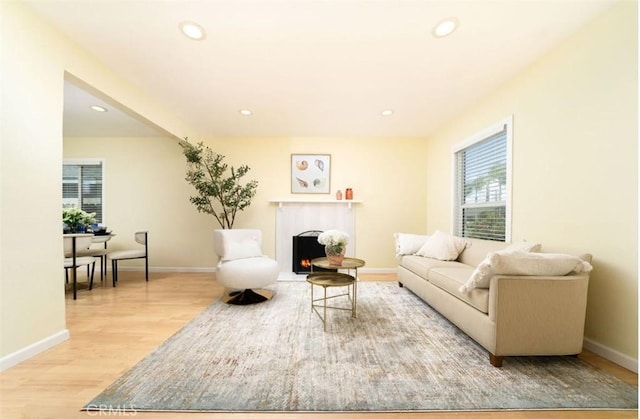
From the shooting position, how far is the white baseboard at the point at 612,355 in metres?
1.68

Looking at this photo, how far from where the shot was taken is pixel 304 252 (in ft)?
14.9

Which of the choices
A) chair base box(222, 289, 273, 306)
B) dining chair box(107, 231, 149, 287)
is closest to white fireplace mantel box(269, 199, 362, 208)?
chair base box(222, 289, 273, 306)

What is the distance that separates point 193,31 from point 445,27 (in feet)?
6.32

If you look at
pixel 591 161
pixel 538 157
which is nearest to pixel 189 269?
pixel 538 157

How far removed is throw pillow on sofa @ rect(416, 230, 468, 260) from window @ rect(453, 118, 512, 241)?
43 centimetres

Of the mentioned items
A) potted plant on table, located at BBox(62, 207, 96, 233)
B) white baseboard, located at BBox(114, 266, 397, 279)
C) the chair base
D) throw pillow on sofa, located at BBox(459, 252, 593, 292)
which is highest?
potted plant on table, located at BBox(62, 207, 96, 233)

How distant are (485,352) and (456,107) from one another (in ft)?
9.55

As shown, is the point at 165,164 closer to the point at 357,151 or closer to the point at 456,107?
the point at 357,151

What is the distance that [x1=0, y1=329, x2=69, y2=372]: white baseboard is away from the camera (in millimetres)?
1691

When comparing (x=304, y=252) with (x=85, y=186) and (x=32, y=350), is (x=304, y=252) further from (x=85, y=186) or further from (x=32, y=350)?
(x=85, y=186)

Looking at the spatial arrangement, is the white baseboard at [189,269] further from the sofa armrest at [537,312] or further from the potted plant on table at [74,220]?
the sofa armrest at [537,312]

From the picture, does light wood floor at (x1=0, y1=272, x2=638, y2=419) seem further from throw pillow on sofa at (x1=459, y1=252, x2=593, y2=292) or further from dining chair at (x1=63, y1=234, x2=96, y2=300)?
throw pillow on sofa at (x1=459, y1=252, x2=593, y2=292)

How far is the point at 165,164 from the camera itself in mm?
4770

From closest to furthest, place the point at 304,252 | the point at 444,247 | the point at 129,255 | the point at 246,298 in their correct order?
the point at 246,298
the point at 444,247
the point at 129,255
the point at 304,252
